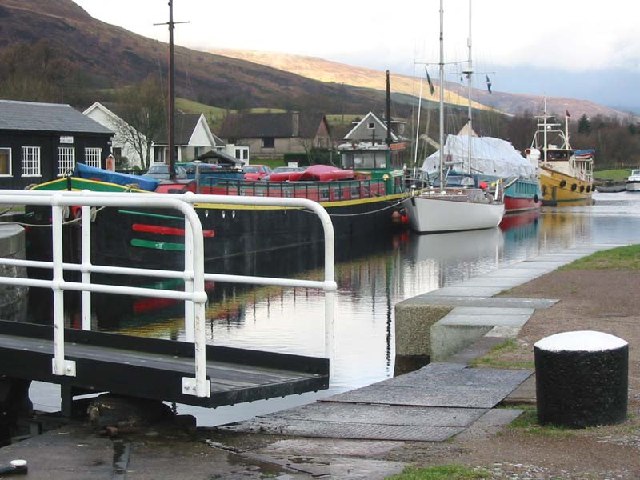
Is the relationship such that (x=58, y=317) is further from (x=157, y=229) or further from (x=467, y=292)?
(x=157, y=229)

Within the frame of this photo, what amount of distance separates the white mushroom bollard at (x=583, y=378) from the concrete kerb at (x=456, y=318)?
14.9ft

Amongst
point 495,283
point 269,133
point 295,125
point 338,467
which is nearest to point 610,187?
point 295,125

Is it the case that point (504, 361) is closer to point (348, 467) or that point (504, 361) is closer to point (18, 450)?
point (348, 467)

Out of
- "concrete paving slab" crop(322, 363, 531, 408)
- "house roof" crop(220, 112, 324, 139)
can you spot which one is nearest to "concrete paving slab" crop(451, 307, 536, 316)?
"concrete paving slab" crop(322, 363, 531, 408)

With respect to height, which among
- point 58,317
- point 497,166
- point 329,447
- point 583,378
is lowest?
point 329,447

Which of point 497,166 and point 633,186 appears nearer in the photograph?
point 497,166

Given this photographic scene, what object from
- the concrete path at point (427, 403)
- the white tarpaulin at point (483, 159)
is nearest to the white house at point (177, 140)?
the white tarpaulin at point (483, 159)

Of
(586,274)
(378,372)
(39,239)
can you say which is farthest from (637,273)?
(39,239)

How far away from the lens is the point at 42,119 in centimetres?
5416

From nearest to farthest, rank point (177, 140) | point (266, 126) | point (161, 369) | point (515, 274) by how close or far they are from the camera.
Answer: point (161, 369) < point (515, 274) < point (177, 140) < point (266, 126)

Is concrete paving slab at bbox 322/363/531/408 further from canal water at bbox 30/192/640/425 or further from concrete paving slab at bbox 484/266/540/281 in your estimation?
concrete paving slab at bbox 484/266/540/281

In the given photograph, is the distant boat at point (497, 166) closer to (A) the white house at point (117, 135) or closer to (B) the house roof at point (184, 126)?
(A) the white house at point (117, 135)

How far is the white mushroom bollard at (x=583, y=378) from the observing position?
26.8 feet

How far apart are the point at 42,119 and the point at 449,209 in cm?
1945
